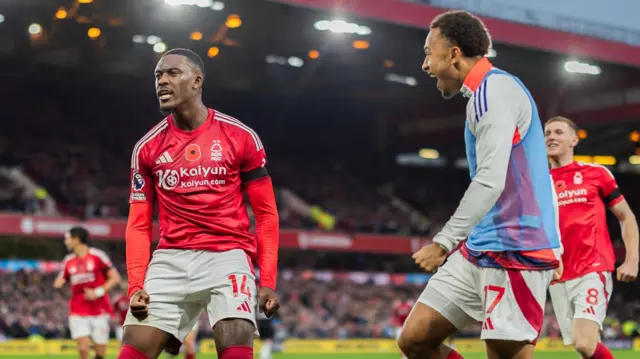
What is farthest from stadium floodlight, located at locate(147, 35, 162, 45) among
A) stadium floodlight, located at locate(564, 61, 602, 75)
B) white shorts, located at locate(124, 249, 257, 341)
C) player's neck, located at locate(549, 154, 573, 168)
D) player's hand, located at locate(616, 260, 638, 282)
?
white shorts, located at locate(124, 249, 257, 341)

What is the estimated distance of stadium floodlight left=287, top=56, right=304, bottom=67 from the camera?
31.8 meters

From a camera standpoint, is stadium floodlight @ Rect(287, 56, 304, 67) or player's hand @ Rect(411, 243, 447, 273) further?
stadium floodlight @ Rect(287, 56, 304, 67)

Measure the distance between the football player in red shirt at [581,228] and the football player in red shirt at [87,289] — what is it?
6906mm

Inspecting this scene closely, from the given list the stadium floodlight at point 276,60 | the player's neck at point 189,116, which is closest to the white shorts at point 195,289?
the player's neck at point 189,116

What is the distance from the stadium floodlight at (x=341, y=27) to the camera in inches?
1028

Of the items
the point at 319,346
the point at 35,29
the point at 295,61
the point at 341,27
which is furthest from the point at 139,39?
the point at 319,346

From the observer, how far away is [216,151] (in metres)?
5.82

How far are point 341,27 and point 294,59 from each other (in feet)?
18.0

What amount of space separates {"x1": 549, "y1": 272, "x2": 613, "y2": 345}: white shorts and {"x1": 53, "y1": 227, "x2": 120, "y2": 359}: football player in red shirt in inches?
269

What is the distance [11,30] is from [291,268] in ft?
35.6

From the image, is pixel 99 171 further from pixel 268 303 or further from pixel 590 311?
pixel 268 303

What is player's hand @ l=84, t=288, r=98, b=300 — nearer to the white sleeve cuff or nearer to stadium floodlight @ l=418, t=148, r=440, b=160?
the white sleeve cuff

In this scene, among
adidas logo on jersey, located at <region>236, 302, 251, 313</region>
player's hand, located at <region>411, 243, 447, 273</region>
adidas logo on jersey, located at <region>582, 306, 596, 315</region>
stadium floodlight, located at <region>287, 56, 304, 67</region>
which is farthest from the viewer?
stadium floodlight, located at <region>287, 56, 304, 67</region>

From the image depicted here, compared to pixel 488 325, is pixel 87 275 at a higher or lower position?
higher
